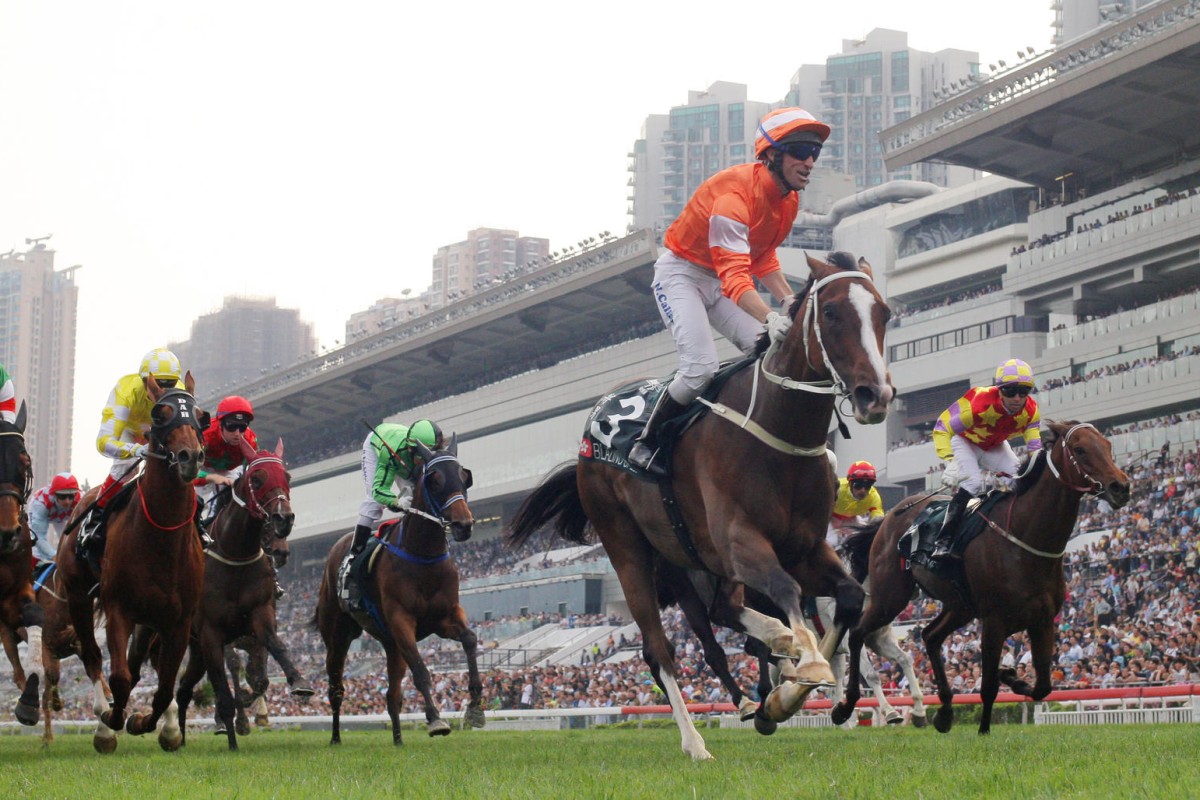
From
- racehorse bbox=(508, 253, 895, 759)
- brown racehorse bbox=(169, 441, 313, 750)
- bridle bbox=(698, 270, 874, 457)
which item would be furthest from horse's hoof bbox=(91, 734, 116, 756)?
bridle bbox=(698, 270, 874, 457)

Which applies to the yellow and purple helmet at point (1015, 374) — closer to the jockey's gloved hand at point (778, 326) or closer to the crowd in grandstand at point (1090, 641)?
the jockey's gloved hand at point (778, 326)

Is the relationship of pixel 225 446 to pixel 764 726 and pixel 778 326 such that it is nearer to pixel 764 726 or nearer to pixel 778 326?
pixel 764 726

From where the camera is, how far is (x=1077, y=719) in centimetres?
1372

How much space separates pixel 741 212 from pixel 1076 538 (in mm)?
23377

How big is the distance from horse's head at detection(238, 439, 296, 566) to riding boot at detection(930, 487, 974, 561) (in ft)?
15.2

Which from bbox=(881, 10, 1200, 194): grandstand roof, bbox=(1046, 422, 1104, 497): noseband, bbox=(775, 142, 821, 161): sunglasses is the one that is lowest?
bbox=(1046, 422, 1104, 497): noseband

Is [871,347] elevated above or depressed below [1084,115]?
below

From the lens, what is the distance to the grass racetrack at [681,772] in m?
4.71

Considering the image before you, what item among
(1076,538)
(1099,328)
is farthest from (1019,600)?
(1099,328)

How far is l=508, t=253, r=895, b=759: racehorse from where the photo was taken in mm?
6363

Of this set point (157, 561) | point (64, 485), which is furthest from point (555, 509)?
point (64, 485)

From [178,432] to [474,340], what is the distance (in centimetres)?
4787

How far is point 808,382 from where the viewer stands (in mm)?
6766

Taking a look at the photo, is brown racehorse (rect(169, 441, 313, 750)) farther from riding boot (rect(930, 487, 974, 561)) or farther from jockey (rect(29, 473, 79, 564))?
riding boot (rect(930, 487, 974, 561))
